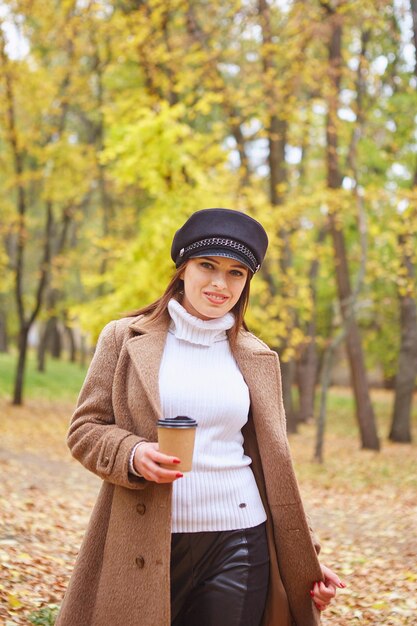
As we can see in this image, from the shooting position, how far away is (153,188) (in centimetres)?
1111

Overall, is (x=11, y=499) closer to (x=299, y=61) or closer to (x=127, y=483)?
(x=127, y=483)

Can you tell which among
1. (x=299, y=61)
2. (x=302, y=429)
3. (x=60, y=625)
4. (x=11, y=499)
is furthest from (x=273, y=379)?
(x=302, y=429)

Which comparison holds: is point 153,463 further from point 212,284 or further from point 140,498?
point 212,284

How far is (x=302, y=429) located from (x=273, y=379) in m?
18.6

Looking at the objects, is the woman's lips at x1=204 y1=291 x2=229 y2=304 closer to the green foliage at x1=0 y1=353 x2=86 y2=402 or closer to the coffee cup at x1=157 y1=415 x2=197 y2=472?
the coffee cup at x1=157 y1=415 x2=197 y2=472

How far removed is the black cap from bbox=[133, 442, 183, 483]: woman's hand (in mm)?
735

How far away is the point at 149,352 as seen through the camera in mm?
2641

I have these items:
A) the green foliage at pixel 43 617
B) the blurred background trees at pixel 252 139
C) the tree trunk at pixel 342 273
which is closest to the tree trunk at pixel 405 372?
the blurred background trees at pixel 252 139

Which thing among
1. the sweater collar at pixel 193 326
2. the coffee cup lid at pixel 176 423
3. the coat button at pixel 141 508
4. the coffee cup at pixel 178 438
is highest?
the sweater collar at pixel 193 326

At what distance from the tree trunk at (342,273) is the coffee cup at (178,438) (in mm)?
11584

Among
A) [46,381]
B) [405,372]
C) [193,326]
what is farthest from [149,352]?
[46,381]

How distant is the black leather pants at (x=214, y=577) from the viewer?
2.53 meters

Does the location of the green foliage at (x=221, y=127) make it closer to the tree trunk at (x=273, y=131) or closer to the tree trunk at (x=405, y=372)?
the tree trunk at (x=273, y=131)

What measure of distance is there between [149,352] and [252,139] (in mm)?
13306
